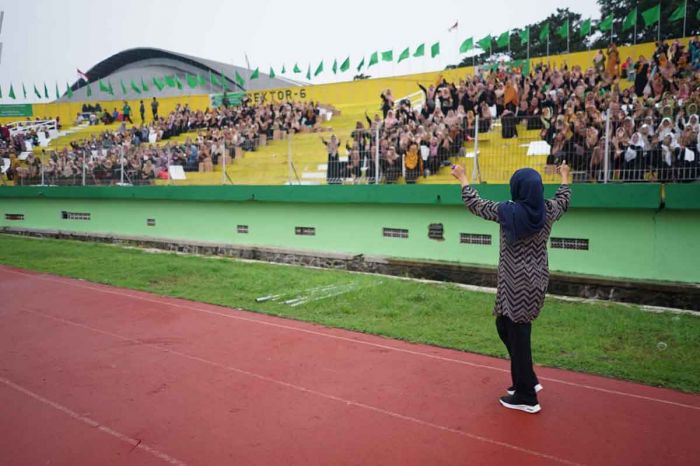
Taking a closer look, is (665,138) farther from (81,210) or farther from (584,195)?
(81,210)

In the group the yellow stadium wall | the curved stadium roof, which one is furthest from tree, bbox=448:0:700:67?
the curved stadium roof

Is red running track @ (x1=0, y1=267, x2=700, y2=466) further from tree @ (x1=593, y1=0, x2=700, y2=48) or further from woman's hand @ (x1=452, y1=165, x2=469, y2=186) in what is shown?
tree @ (x1=593, y1=0, x2=700, y2=48)

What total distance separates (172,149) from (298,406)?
1393 centimetres

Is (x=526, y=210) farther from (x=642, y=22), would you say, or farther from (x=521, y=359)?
(x=642, y=22)

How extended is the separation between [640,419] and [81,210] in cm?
1868

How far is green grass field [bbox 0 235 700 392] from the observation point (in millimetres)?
6094

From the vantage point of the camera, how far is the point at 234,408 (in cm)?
489

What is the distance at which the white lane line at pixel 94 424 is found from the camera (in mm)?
4059

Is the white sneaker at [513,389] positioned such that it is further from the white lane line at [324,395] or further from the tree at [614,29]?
Answer: the tree at [614,29]

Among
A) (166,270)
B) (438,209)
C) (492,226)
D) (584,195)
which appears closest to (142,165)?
(166,270)

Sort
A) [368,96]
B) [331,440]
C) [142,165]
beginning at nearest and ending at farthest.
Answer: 1. [331,440]
2. [142,165]
3. [368,96]

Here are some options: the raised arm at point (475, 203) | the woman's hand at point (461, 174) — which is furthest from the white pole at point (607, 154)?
the woman's hand at point (461, 174)

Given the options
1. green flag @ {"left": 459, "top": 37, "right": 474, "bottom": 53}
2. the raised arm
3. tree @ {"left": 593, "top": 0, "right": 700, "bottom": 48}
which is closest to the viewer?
the raised arm

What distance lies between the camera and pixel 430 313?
27.1ft
